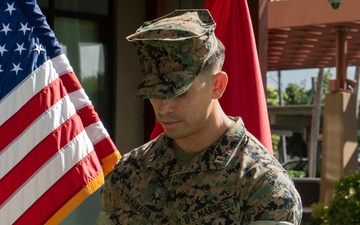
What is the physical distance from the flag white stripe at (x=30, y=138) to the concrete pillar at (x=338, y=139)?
1047 cm

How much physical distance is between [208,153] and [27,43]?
233 cm

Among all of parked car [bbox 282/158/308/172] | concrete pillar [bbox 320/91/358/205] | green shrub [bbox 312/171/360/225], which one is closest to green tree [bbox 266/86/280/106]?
parked car [bbox 282/158/308/172]

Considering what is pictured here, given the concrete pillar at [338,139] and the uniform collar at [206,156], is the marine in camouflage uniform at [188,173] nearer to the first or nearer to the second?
the uniform collar at [206,156]

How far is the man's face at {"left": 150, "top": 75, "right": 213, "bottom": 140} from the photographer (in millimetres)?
2305

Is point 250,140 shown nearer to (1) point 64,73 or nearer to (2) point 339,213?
(1) point 64,73

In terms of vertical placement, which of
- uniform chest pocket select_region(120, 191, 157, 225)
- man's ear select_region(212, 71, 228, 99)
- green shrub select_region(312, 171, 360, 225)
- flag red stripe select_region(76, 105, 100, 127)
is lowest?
green shrub select_region(312, 171, 360, 225)

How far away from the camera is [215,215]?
7.66ft

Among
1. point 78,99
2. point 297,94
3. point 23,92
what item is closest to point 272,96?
point 297,94

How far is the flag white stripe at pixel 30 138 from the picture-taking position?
4363mm

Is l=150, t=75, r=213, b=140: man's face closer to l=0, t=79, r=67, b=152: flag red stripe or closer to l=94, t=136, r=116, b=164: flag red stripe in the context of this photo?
l=0, t=79, r=67, b=152: flag red stripe

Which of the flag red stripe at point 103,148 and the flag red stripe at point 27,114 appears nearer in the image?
the flag red stripe at point 27,114

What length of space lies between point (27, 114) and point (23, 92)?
107 mm

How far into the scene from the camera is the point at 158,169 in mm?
2430

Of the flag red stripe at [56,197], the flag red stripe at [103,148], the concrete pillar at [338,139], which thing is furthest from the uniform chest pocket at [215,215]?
the concrete pillar at [338,139]
